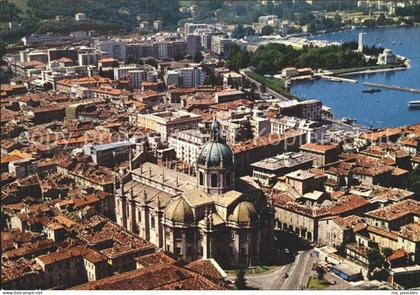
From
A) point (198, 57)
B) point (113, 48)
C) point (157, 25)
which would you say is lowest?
point (198, 57)

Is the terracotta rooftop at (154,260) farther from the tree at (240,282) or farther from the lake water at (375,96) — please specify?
the lake water at (375,96)

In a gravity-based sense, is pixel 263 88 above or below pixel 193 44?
below

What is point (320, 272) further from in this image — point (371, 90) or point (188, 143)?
point (371, 90)

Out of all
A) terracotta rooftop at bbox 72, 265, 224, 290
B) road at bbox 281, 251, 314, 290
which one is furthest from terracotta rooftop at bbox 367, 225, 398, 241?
terracotta rooftop at bbox 72, 265, 224, 290

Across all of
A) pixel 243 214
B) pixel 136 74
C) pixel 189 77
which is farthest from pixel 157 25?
pixel 243 214

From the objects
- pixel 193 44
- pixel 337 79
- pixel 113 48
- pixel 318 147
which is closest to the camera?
pixel 318 147

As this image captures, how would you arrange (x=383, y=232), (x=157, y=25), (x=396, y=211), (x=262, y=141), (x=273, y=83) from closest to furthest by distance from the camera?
(x=383, y=232), (x=396, y=211), (x=262, y=141), (x=273, y=83), (x=157, y=25)

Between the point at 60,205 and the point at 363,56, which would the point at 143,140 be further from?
the point at 363,56
